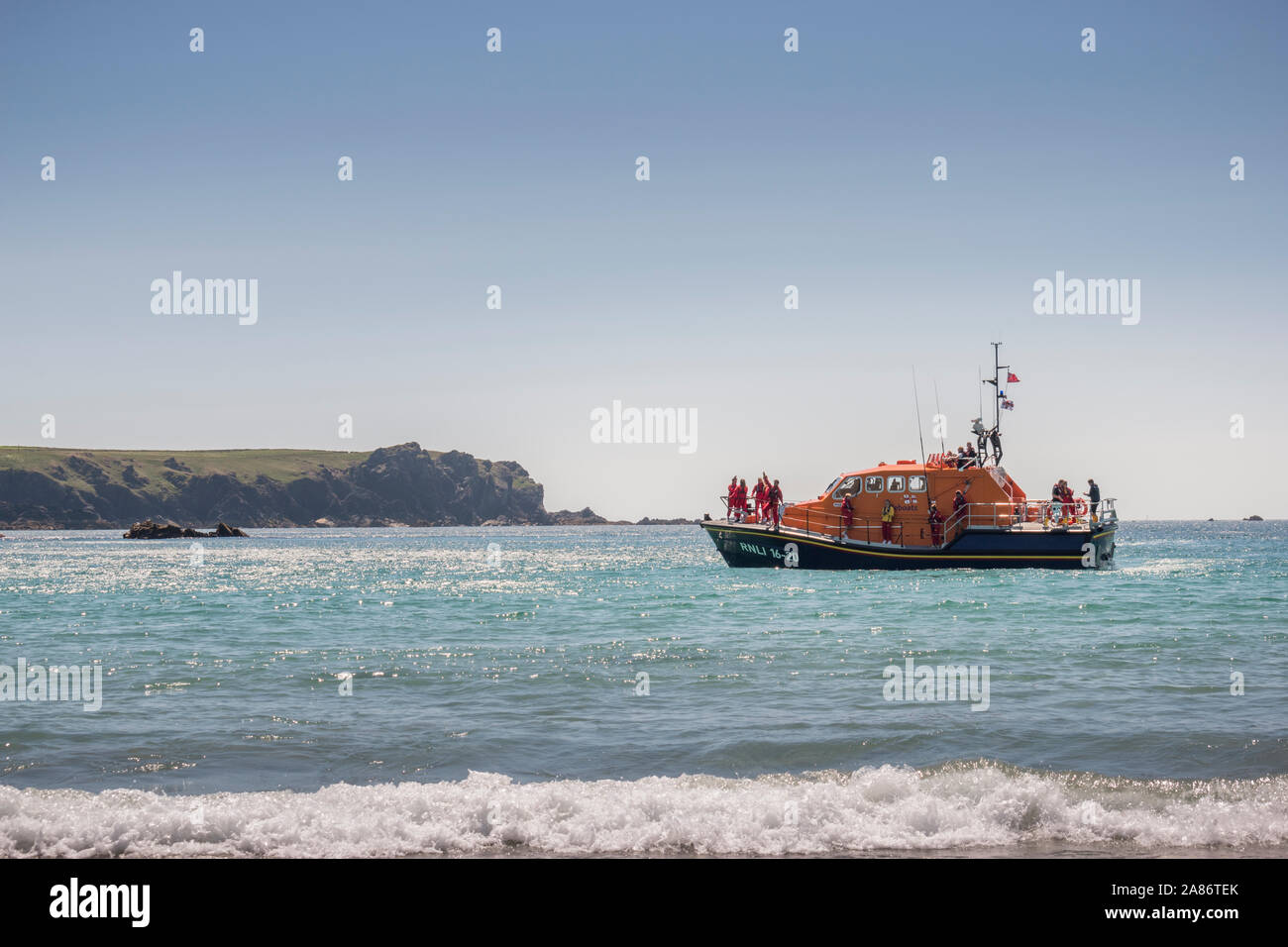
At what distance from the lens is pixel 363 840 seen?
596 centimetres

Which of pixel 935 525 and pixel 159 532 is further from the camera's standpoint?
pixel 159 532

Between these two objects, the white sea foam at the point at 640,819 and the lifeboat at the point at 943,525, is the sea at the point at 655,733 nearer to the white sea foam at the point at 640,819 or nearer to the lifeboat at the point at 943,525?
the white sea foam at the point at 640,819

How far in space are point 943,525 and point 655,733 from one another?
23.2 meters

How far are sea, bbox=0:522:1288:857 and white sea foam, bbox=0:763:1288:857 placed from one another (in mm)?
25

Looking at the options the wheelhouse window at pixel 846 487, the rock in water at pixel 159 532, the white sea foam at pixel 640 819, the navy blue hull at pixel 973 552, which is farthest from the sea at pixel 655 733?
the rock in water at pixel 159 532

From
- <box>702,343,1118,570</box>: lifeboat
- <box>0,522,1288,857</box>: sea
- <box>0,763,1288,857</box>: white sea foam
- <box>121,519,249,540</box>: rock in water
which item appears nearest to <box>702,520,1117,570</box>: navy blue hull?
<box>702,343,1118,570</box>: lifeboat

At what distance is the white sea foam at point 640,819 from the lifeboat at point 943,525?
23.1 meters

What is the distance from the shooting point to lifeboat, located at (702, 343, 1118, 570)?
29.2m

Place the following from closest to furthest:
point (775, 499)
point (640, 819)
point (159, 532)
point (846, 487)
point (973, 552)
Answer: point (640, 819) → point (973, 552) → point (846, 487) → point (775, 499) → point (159, 532)

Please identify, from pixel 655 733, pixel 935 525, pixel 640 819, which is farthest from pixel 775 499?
pixel 640 819

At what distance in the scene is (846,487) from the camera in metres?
31.0

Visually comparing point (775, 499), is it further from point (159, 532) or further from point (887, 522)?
point (159, 532)
